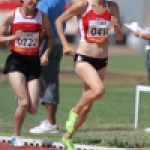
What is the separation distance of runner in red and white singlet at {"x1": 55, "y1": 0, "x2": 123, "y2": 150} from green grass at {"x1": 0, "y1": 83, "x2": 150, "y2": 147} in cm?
72

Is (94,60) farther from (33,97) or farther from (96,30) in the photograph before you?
(33,97)

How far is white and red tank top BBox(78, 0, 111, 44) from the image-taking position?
841cm

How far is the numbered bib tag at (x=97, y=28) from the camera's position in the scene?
842 cm

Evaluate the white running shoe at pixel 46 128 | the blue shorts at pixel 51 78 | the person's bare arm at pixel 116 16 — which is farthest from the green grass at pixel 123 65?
the person's bare arm at pixel 116 16

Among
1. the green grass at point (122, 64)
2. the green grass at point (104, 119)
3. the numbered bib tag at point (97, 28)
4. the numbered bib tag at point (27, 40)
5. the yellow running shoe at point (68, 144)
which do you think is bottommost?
the green grass at point (122, 64)

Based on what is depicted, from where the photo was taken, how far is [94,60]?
27.8 ft

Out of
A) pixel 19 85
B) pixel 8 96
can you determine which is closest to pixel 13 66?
pixel 19 85

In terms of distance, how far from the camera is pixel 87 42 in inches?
333

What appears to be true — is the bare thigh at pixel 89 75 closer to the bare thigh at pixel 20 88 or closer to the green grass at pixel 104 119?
the bare thigh at pixel 20 88

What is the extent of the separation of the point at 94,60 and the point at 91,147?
3.61ft

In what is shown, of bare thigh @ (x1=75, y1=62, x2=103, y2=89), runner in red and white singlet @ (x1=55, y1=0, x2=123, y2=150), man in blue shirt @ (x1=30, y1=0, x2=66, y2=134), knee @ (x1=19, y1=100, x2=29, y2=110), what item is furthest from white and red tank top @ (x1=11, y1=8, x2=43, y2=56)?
man in blue shirt @ (x1=30, y1=0, x2=66, y2=134)

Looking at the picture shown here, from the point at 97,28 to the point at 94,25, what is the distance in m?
0.05

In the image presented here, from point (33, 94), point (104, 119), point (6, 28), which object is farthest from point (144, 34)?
point (104, 119)

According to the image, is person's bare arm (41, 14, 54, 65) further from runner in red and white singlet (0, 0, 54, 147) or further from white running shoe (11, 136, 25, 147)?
white running shoe (11, 136, 25, 147)
